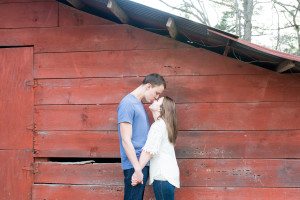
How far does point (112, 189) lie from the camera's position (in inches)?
155

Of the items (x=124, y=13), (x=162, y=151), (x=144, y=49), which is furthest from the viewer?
(x=144, y=49)

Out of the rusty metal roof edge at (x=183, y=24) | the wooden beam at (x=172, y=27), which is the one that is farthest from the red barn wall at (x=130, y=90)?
the rusty metal roof edge at (x=183, y=24)

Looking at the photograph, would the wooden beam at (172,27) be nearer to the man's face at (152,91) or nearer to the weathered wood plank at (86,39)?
the weathered wood plank at (86,39)

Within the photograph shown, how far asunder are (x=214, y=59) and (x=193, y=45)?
0.28m

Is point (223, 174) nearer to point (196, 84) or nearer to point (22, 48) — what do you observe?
point (196, 84)

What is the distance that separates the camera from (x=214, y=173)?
378 cm

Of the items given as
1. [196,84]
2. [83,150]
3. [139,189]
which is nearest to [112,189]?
[83,150]

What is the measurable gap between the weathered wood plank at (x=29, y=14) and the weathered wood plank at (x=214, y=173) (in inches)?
66.7

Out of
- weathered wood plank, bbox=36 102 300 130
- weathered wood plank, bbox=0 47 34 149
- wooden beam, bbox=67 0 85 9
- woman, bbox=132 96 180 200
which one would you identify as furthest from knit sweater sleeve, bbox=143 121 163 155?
wooden beam, bbox=67 0 85 9

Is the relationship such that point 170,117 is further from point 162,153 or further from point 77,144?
point 77,144

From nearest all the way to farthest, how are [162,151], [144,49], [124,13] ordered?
[162,151]
[124,13]
[144,49]

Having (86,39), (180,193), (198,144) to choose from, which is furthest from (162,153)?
(86,39)

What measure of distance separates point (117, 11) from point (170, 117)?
1.22 m

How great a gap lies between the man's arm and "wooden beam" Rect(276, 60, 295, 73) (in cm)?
156
